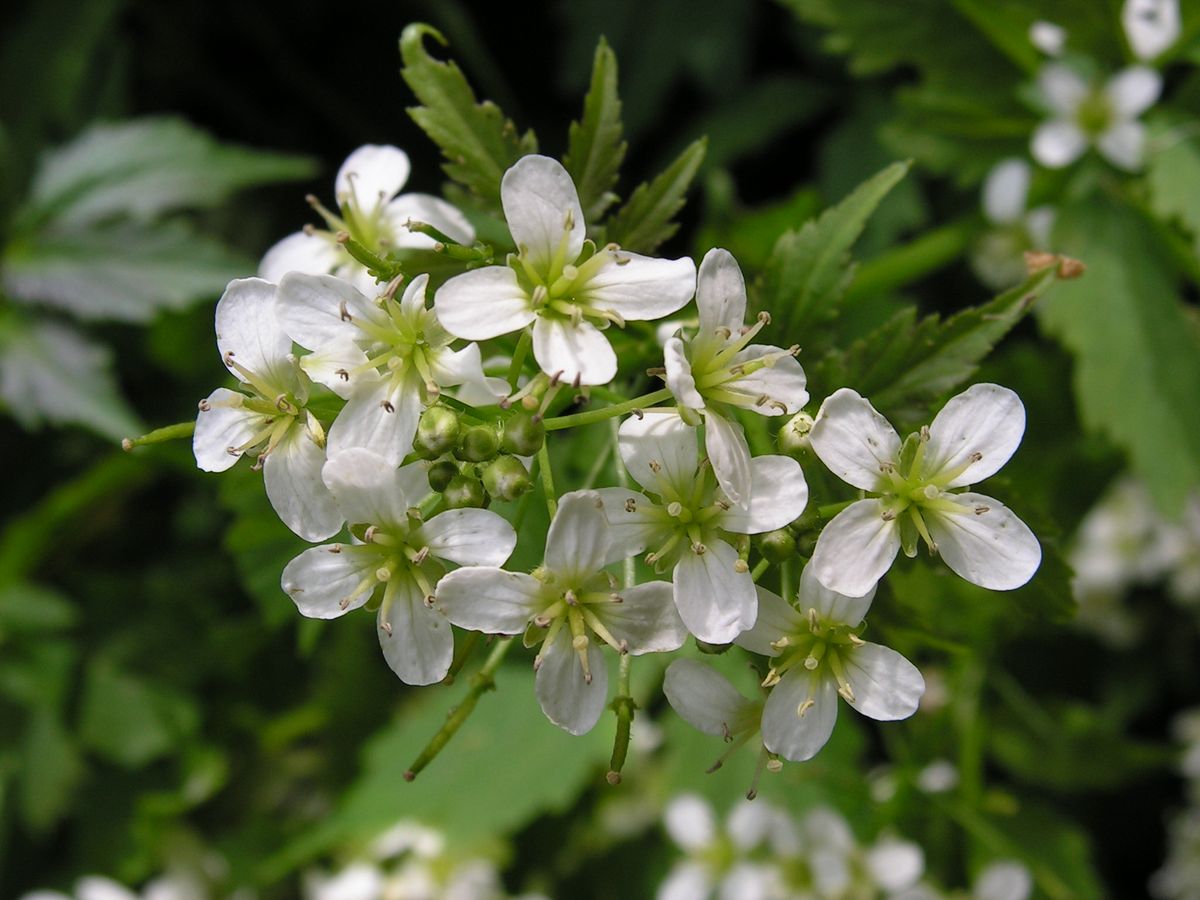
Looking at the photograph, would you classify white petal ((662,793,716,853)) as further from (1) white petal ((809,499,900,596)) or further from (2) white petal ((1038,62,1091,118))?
(2) white petal ((1038,62,1091,118))

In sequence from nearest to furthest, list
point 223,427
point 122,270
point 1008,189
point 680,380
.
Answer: point 680,380 < point 223,427 < point 1008,189 < point 122,270

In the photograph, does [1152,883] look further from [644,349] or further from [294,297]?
[294,297]

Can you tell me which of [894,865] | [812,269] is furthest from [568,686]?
[894,865]

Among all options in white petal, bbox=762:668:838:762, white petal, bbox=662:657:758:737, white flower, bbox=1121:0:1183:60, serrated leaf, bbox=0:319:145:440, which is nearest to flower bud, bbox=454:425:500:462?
white petal, bbox=662:657:758:737

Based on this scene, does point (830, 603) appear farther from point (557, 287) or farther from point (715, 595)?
point (557, 287)

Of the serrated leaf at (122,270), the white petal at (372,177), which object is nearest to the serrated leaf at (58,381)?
the serrated leaf at (122,270)

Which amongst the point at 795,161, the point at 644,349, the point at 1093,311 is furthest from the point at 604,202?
the point at 795,161

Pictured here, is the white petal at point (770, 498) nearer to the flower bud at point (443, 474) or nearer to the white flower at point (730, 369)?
the white flower at point (730, 369)
